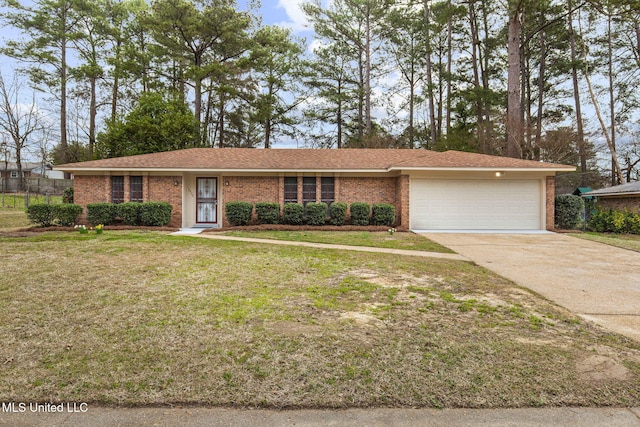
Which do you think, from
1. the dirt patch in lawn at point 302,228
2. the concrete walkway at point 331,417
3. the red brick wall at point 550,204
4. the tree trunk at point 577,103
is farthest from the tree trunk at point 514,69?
the concrete walkway at point 331,417

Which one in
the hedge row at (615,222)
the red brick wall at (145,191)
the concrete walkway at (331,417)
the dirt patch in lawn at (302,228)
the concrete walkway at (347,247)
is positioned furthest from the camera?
the red brick wall at (145,191)

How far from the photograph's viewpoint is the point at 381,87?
91.7ft

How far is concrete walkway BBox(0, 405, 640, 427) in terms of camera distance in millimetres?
2127

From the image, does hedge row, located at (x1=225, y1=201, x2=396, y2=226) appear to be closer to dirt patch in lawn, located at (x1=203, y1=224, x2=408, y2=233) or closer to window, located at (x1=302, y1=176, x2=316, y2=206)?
dirt patch in lawn, located at (x1=203, y1=224, x2=408, y2=233)

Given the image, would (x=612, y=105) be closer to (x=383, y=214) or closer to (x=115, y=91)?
(x=383, y=214)

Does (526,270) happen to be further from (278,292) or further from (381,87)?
(381,87)

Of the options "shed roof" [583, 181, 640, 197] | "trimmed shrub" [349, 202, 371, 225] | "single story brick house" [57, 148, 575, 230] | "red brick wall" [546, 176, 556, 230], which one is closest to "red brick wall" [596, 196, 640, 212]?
"shed roof" [583, 181, 640, 197]

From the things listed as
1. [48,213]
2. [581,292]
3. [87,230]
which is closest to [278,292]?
[581,292]

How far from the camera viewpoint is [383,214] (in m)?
13.4

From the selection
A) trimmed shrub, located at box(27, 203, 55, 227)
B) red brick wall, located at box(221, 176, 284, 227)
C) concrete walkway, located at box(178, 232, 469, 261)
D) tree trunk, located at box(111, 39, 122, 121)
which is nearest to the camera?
concrete walkway, located at box(178, 232, 469, 261)

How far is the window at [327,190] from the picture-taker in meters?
14.3

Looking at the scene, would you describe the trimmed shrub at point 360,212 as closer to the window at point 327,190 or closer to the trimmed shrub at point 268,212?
the window at point 327,190

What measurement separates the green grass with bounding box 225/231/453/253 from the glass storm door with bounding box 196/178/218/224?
9.51 ft

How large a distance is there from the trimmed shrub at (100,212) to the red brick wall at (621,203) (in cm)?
2022
